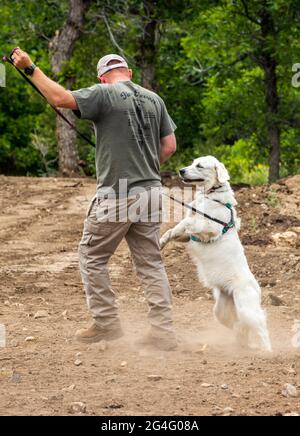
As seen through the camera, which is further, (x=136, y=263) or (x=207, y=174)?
(x=207, y=174)

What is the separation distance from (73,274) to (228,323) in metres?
3.38

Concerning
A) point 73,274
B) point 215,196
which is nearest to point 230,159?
point 73,274

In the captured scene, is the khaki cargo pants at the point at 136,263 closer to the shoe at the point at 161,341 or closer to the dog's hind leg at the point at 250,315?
the shoe at the point at 161,341

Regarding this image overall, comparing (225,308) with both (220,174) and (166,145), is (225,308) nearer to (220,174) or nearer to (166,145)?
(220,174)

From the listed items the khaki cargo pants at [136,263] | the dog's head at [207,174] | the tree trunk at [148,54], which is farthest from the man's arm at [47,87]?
the tree trunk at [148,54]

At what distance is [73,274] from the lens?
1087 centimetres

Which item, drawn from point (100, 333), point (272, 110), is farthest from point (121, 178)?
point (272, 110)

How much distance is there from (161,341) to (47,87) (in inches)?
90.1

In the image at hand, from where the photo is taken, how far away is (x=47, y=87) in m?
6.61

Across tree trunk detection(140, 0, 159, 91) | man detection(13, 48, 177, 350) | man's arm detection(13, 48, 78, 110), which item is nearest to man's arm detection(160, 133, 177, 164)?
man detection(13, 48, 177, 350)

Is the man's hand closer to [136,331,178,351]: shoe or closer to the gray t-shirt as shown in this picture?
the gray t-shirt

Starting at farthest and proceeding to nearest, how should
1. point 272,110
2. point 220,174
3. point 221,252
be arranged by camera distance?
point 272,110 < point 220,174 < point 221,252

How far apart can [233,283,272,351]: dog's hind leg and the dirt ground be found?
6.3 inches

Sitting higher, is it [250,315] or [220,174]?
[220,174]
